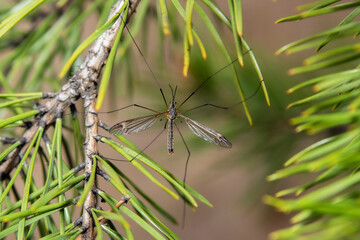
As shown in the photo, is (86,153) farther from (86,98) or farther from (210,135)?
(210,135)

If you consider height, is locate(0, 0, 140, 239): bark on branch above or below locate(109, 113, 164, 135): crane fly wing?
below

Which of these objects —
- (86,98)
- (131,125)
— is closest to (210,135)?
(131,125)

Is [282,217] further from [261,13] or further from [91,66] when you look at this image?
[91,66]

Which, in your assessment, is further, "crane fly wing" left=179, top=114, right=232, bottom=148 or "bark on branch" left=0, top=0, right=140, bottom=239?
"crane fly wing" left=179, top=114, right=232, bottom=148

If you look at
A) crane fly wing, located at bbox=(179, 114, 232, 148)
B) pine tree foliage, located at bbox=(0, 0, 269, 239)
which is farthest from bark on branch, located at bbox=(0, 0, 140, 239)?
crane fly wing, located at bbox=(179, 114, 232, 148)

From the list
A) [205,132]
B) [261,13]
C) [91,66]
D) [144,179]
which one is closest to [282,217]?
[144,179]

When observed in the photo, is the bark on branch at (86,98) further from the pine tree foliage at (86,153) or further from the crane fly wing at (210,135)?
the crane fly wing at (210,135)

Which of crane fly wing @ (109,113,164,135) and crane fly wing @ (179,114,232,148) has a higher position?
crane fly wing @ (109,113,164,135)

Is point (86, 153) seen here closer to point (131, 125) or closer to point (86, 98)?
point (86, 98)

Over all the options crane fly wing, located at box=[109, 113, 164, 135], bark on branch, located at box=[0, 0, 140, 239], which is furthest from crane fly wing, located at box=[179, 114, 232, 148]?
bark on branch, located at box=[0, 0, 140, 239]

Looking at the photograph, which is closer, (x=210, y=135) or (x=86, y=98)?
(x=86, y=98)

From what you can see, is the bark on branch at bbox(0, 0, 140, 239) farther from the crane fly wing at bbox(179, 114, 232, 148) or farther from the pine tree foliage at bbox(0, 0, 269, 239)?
the crane fly wing at bbox(179, 114, 232, 148)

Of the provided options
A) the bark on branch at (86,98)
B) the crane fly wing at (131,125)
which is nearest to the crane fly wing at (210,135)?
the crane fly wing at (131,125)
